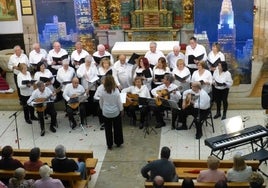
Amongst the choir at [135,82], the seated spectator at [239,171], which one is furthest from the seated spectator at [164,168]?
the choir at [135,82]

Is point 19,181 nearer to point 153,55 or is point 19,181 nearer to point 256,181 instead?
point 256,181

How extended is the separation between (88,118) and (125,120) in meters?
0.89

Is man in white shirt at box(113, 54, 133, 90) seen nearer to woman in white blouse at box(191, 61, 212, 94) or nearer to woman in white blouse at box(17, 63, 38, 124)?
woman in white blouse at box(191, 61, 212, 94)

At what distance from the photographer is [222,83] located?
1173 centimetres

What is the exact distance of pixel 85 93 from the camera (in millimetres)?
11875

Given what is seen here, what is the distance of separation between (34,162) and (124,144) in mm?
3049

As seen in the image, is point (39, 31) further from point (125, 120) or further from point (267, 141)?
point (267, 141)

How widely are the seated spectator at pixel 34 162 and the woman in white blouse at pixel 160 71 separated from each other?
4257 mm

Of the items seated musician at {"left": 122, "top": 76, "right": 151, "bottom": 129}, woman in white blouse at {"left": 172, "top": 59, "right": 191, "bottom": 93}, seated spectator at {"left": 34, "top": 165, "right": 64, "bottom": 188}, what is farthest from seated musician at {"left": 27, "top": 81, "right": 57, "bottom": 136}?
seated spectator at {"left": 34, "top": 165, "right": 64, "bottom": 188}

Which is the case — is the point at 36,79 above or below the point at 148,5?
below

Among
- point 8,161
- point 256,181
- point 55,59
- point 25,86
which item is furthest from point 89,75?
point 256,181

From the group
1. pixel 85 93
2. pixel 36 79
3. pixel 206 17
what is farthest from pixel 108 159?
pixel 206 17

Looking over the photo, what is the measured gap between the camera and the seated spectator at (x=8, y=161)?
840cm

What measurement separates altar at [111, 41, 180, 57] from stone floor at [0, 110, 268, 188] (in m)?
1.69
